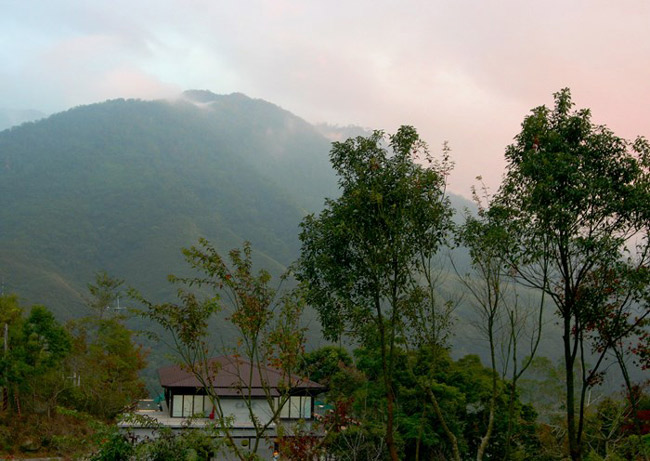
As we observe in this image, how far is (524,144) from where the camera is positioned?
44.6 ft

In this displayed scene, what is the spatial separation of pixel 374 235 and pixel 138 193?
11411cm

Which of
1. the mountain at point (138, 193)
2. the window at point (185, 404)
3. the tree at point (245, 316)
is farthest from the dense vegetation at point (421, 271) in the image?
the mountain at point (138, 193)

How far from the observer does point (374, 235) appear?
13781 millimetres

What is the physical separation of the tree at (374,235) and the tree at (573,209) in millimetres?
1619

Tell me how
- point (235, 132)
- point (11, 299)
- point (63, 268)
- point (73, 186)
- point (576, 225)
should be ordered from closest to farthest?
1. point (576, 225)
2. point (11, 299)
3. point (63, 268)
4. point (73, 186)
5. point (235, 132)

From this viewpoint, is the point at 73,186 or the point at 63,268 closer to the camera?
the point at 63,268

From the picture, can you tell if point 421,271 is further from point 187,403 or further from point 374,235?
point 187,403

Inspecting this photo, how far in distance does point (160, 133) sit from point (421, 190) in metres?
162

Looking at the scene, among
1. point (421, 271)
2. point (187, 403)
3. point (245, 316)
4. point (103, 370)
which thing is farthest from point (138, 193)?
point (245, 316)

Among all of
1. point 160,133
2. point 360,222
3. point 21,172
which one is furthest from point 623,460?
point 160,133

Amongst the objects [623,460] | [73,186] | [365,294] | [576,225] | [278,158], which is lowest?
[623,460]

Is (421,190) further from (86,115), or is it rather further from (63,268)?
(86,115)

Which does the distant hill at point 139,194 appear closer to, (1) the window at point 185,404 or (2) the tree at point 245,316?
(1) the window at point 185,404

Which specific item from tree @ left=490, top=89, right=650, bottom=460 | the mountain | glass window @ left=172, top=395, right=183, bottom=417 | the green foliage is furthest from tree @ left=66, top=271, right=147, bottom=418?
the mountain
